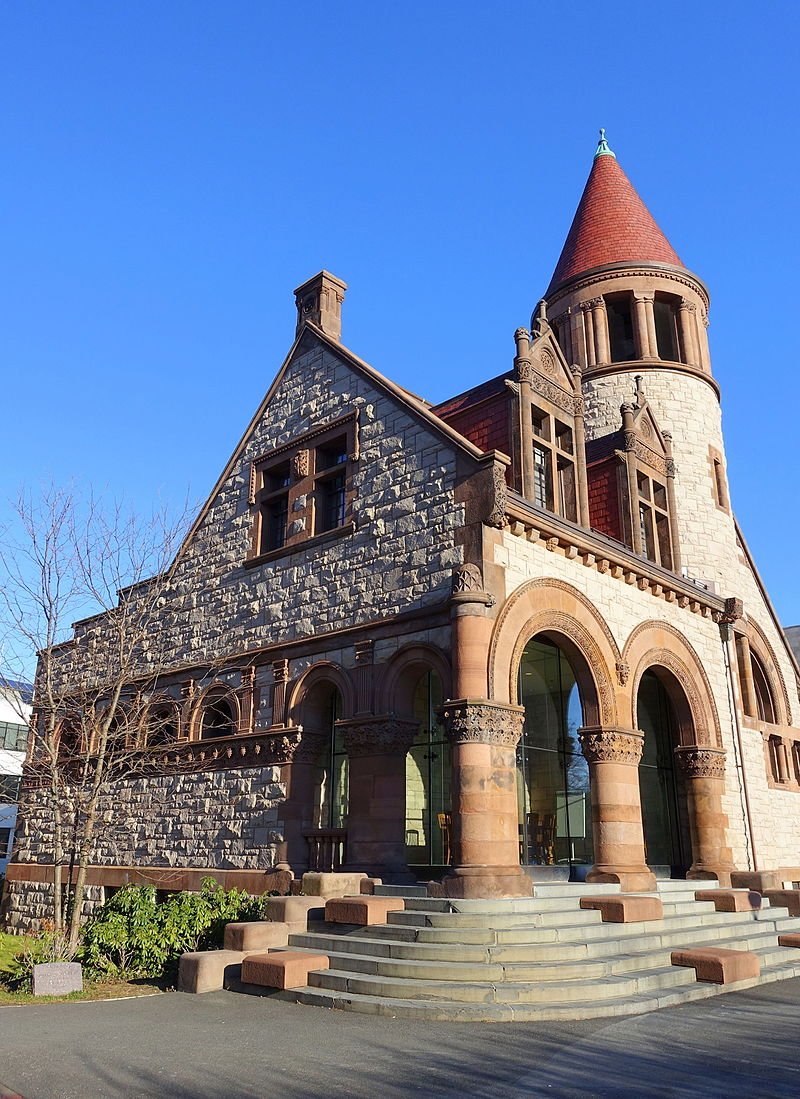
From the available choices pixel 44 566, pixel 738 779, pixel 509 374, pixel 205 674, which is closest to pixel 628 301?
pixel 509 374

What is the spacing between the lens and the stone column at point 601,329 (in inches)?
1028

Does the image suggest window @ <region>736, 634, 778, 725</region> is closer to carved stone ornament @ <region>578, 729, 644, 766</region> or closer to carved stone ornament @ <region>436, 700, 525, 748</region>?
carved stone ornament @ <region>578, 729, 644, 766</region>

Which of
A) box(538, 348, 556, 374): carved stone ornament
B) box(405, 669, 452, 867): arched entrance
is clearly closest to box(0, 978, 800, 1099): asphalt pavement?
box(405, 669, 452, 867): arched entrance

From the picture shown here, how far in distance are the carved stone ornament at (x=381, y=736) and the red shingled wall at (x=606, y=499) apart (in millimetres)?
7575

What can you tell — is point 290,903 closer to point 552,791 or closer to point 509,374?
point 552,791

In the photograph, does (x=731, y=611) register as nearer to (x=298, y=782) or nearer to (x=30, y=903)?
(x=298, y=782)

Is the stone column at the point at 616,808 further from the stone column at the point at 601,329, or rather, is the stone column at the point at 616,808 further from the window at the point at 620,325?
the window at the point at 620,325

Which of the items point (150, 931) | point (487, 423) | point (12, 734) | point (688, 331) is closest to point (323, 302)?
point (487, 423)

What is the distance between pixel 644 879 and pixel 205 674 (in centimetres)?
970

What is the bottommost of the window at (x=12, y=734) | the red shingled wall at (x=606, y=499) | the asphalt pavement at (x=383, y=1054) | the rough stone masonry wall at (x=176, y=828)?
the asphalt pavement at (x=383, y=1054)

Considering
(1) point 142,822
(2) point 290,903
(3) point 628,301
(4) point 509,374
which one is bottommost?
(2) point 290,903

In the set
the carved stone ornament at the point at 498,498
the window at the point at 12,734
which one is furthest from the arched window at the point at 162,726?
the window at the point at 12,734

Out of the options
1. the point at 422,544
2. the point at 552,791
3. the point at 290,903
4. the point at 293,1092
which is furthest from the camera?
the point at 552,791

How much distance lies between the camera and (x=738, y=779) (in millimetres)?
19844
